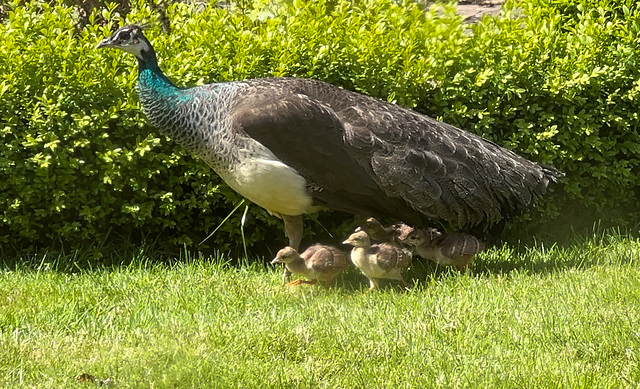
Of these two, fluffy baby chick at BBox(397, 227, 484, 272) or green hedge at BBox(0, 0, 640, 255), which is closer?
fluffy baby chick at BBox(397, 227, 484, 272)

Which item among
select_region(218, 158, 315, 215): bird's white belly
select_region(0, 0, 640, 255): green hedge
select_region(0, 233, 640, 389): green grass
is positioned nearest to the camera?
select_region(0, 233, 640, 389): green grass

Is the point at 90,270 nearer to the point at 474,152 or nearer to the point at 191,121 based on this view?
the point at 191,121

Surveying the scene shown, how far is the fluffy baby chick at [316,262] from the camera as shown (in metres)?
5.09

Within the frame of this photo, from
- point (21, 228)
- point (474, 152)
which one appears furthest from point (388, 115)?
point (21, 228)

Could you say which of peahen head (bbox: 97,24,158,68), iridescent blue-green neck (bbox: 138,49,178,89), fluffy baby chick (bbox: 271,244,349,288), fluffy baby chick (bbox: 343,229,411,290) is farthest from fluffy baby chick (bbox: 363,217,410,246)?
peahen head (bbox: 97,24,158,68)

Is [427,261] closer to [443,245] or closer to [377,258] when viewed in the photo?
[443,245]

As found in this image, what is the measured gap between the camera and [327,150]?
5086 mm

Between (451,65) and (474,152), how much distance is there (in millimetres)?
789

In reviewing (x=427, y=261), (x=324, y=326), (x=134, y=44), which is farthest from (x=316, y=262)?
(x=134, y=44)

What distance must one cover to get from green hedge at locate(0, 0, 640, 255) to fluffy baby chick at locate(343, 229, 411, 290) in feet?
2.98

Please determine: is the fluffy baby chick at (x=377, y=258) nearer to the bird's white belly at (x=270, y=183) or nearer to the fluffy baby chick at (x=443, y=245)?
the fluffy baby chick at (x=443, y=245)

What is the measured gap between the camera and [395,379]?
379 centimetres

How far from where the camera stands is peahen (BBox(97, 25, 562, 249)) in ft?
16.6

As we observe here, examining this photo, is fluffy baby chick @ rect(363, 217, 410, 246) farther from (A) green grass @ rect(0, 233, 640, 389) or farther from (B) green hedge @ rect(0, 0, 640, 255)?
(B) green hedge @ rect(0, 0, 640, 255)
